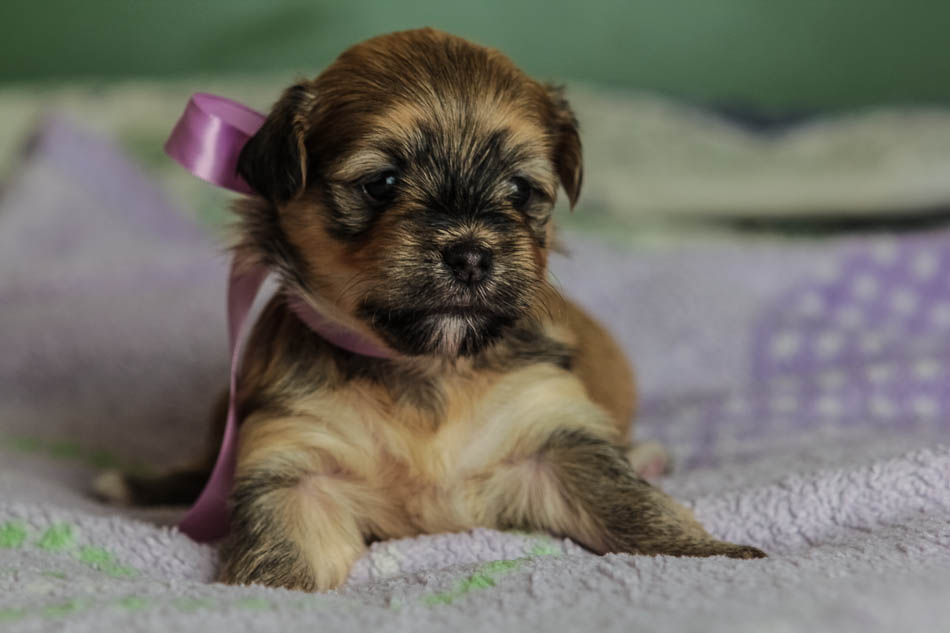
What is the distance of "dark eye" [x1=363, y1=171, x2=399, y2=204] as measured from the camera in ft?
5.73

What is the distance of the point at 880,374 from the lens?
105 inches

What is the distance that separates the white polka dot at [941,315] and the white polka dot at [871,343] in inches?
7.0

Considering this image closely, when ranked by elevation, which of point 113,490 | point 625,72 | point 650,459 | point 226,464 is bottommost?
point 113,490

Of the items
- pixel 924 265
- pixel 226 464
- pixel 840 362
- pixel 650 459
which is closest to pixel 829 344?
pixel 840 362

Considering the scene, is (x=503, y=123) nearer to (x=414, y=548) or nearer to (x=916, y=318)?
(x=414, y=548)

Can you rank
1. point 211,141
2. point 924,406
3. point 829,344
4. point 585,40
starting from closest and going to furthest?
point 211,141, point 924,406, point 829,344, point 585,40

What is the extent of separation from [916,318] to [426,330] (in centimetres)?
185

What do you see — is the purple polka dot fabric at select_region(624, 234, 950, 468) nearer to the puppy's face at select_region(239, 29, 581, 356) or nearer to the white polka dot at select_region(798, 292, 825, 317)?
the white polka dot at select_region(798, 292, 825, 317)

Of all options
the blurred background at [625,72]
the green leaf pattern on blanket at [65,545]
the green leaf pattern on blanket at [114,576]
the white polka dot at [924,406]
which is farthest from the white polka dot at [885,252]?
the green leaf pattern on blanket at [65,545]

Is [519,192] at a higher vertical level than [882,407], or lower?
higher

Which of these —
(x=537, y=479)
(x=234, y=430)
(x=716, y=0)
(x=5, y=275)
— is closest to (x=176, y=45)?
(x=5, y=275)

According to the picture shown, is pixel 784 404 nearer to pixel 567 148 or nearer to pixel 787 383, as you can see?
pixel 787 383

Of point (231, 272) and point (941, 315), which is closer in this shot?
point (231, 272)

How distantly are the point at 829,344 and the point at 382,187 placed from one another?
1637 mm
